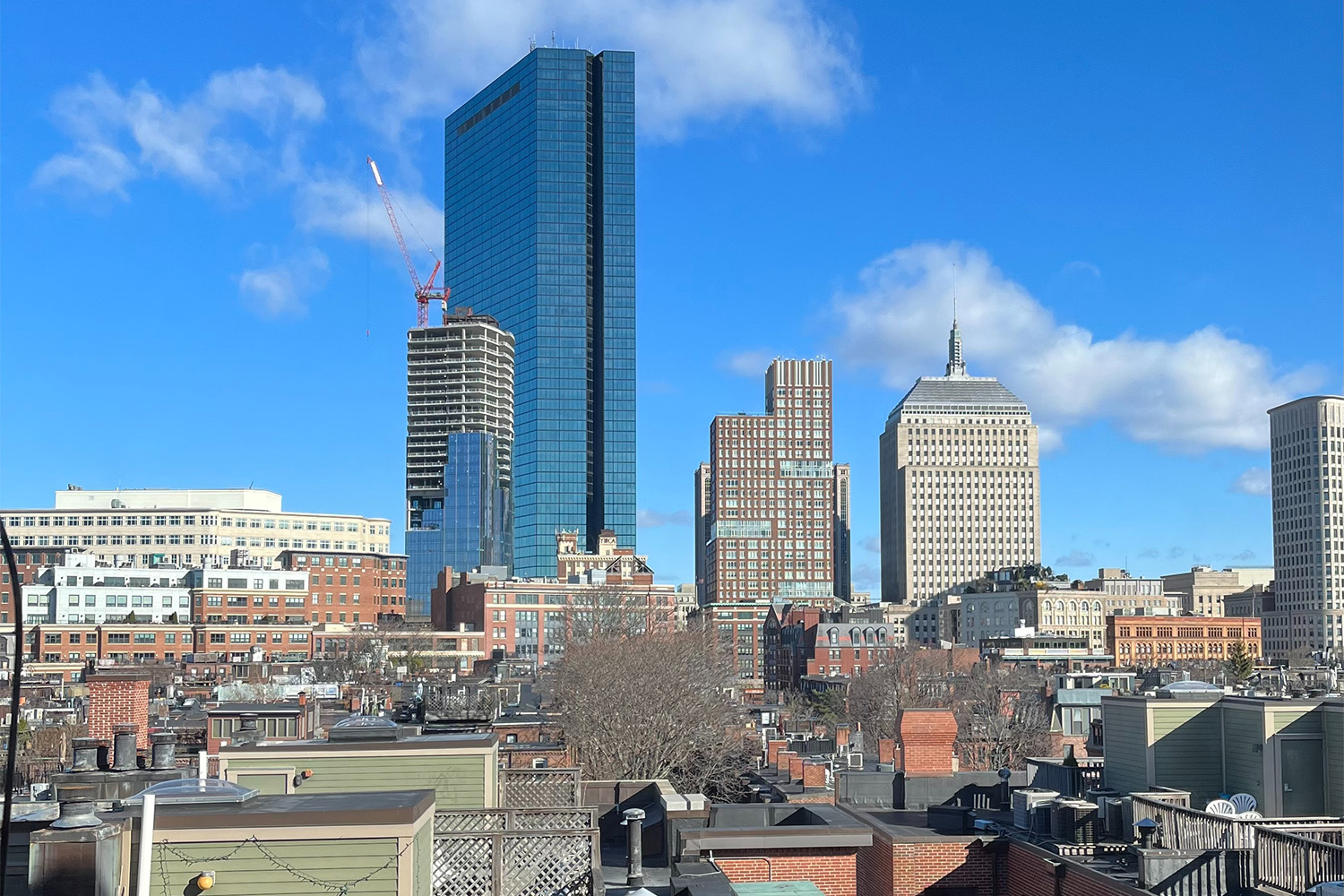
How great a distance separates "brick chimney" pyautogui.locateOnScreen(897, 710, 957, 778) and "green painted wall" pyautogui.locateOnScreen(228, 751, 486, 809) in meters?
12.4

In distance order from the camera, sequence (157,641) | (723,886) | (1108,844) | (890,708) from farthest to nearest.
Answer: (157,641)
(890,708)
(1108,844)
(723,886)

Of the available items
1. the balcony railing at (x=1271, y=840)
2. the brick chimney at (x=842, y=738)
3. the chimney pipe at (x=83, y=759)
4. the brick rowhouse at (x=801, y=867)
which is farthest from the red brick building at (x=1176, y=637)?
the chimney pipe at (x=83, y=759)

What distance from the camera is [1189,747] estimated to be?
90.6 feet

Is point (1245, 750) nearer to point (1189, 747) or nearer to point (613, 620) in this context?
point (1189, 747)

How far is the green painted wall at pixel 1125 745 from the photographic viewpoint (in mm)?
27844

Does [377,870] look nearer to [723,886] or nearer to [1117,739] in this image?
[723,886]

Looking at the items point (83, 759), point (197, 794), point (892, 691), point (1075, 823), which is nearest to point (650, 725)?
point (1075, 823)

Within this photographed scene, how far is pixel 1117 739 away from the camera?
2898 centimetres

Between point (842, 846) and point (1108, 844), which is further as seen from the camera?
point (842, 846)

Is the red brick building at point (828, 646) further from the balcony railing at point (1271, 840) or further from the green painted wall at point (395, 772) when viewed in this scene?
the green painted wall at point (395, 772)

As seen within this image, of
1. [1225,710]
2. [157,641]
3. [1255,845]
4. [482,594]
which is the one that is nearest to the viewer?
[1255,845]

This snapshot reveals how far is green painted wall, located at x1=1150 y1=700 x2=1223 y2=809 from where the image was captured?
27.5 metres

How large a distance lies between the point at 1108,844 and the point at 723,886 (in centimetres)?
728

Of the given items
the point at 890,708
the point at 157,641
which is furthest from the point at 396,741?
the point at 157,641
